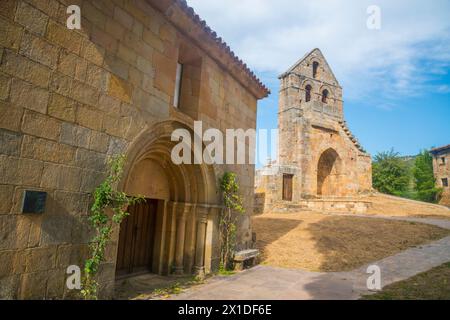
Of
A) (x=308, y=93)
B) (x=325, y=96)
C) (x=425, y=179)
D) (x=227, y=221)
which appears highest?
(x=325, y=96)

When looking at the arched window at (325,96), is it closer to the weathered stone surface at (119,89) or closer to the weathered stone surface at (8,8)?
the weathered stone surface at (119,89)

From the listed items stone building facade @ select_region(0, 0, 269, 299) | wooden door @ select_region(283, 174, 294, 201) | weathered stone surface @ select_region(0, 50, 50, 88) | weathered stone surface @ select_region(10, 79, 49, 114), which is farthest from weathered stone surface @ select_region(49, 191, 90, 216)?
wooden door @ select_region(283, 174, 294, 201)

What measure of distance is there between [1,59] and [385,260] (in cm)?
870

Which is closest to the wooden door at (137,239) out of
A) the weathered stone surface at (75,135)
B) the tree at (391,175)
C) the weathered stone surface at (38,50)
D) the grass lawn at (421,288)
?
the weathered stone surface at (75,135)

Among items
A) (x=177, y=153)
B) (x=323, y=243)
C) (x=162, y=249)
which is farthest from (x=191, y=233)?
(x=323, y=243)

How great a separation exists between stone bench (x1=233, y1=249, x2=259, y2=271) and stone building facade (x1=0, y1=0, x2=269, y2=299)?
611 millimetres

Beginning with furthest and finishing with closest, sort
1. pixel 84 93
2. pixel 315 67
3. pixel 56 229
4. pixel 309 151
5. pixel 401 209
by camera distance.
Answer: pixel 315 67
pixel 309 151
pixel 401 209
pixel 84 93
pixel 56 229

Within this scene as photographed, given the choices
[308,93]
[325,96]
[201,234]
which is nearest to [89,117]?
[201,234]

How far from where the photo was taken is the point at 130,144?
445 centimetres

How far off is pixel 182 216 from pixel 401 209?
1529 centimetres

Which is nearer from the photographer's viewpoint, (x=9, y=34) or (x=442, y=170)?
(x=9, y=34)

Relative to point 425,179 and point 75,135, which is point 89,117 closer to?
point 75,135

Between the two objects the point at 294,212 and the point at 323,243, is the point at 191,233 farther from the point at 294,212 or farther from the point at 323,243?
the point at 294,212

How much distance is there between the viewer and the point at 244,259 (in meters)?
6.65
